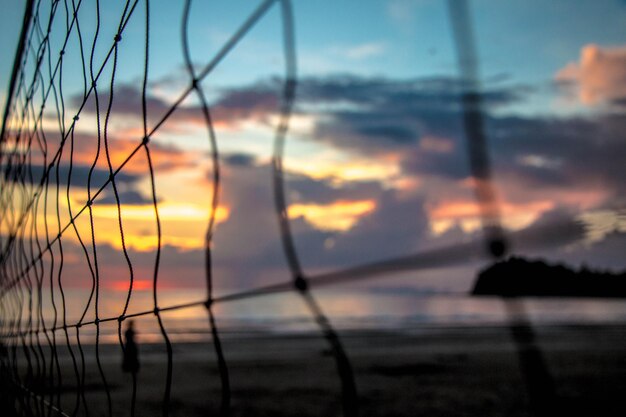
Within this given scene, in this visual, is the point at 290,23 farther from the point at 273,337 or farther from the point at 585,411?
the point at 273,337

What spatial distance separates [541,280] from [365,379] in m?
9.98

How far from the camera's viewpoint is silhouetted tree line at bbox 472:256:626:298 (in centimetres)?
52

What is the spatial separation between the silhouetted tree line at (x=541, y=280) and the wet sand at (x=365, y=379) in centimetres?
664

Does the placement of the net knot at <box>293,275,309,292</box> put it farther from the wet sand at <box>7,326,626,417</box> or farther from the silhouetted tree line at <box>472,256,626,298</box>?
the wet sand at <box>7,326,626,417</box>

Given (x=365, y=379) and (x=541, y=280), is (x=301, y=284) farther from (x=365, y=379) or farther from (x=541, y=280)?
(x=365, y=379)

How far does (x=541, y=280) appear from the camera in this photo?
550 millimetres

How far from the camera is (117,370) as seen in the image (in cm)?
1097

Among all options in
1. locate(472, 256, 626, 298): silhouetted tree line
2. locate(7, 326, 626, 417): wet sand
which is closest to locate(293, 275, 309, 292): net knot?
locate(472, 256, 626, 298): silhouetted tree line

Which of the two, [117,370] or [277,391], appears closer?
[277,391]

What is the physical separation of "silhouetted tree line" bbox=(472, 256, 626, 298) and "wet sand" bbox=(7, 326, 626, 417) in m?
6.64

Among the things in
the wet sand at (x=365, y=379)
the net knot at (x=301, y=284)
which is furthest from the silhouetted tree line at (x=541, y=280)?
the wet sand at (x=365, y=379)

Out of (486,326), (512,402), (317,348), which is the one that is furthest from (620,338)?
(512,402)

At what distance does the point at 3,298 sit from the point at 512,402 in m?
5.66

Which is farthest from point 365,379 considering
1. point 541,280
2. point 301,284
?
point 541,280
